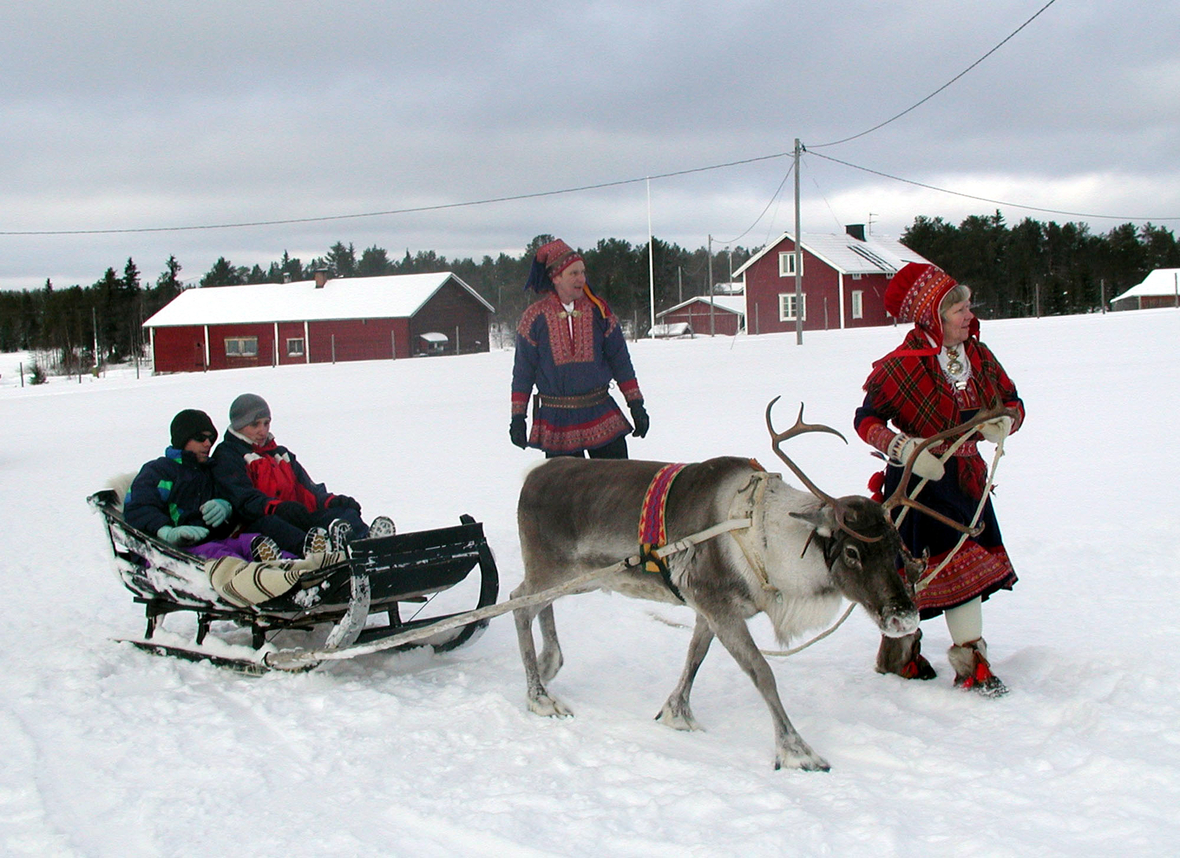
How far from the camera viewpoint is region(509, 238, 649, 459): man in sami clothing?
19.1 ft

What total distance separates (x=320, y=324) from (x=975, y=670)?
47.1 meters

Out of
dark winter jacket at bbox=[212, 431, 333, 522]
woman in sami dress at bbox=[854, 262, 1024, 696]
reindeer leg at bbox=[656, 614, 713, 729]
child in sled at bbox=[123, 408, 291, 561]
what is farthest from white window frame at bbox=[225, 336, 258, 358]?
woman in sami dress at bbox=[854, 262, 1024, 696]

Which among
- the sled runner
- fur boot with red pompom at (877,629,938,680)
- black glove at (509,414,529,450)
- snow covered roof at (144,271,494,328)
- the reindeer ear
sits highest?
snow covered roof at (144,271,494,328)

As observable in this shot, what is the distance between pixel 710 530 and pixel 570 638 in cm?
198

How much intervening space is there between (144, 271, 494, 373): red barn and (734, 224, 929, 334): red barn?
46.5 feet

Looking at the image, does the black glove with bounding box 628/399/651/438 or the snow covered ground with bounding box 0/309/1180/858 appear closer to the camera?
the snow covered ground with bounding box 0/309/1180/858

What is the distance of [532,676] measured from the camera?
4.55 meters

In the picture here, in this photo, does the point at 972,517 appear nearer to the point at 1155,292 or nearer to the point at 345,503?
the point at 345,503

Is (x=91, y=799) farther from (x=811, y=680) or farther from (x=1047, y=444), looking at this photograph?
(x=1047, y=444)

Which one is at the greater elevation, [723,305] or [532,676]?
[723,305]

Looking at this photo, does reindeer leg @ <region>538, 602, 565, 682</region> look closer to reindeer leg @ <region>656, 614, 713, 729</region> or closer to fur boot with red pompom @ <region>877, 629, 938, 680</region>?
reindeer leg @ <region>656, 614, 713, 729</region>

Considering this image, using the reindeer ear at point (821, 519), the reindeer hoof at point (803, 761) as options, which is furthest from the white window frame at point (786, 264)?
the reindeer hoof at point (803, 761)

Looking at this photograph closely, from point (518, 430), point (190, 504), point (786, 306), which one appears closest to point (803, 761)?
point (518, 430)

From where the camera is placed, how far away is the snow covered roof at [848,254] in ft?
153
